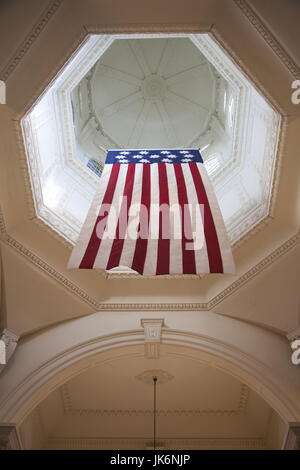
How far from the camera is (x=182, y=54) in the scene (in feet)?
41.8

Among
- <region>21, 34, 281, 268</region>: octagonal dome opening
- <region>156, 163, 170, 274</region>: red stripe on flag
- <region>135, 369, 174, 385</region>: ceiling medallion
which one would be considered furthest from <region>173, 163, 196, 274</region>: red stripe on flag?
<region>135, 369, 174, 385</region>: ceiling medallion

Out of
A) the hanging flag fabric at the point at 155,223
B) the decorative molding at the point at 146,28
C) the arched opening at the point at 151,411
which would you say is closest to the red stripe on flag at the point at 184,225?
the hanging flag fabric at the point at 155,223

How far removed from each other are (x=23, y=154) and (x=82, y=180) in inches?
117

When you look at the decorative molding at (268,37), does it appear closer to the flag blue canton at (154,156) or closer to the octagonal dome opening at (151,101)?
the flag blue canton at (154,156)

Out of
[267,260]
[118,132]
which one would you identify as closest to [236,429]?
[267,260]

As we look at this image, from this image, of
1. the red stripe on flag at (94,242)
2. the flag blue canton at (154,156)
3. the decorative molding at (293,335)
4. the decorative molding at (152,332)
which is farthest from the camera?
the decorative molding at (152,332)

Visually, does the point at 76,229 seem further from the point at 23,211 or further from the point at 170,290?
the point at 170,290

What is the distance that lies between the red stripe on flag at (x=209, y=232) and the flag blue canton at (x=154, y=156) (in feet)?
2.32

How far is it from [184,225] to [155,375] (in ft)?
23.0

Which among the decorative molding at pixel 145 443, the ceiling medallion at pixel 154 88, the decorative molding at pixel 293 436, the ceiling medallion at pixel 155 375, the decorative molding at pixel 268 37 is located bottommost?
Answer: the decorative molding at pixel 293 436

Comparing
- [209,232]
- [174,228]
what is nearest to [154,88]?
[174,228]

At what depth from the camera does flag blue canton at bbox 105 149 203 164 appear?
28.2 ft

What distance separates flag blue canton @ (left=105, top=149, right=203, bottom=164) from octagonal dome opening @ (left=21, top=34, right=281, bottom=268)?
4.93ft

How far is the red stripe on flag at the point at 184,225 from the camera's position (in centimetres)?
609
